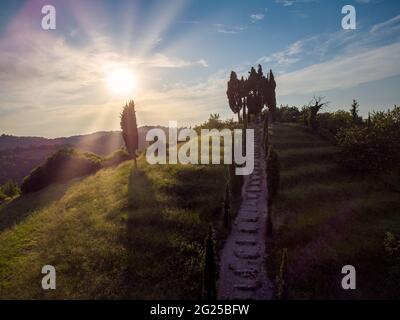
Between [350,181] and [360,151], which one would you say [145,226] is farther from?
[360,151]

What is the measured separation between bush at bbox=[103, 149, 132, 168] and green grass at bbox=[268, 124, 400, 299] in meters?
28.6

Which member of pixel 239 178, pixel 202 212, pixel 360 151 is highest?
pixel 360 151

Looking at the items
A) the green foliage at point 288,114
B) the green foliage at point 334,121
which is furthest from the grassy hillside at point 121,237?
the green foliage at point 288,114

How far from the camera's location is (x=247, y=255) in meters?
23.7

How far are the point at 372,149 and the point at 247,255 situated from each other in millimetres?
23184

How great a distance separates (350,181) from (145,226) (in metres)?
23.1

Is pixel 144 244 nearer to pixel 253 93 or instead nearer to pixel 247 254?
pixel 247 254

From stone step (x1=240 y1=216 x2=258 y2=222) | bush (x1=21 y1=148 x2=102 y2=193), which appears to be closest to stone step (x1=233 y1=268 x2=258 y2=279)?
stone step (x1=240 y1=216 x2=258 y2=222)

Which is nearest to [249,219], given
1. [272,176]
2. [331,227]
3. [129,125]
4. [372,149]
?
[272,176]

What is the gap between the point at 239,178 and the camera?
1334 inches

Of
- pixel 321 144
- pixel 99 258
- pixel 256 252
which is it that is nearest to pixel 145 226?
pixel 99 258

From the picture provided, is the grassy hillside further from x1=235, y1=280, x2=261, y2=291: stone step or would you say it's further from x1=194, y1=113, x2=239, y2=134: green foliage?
x1=194, y1=113, x2=239, y2=134: green foliage

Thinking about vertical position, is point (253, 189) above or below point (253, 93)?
below

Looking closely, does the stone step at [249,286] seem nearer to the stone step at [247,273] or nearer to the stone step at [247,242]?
the stone step at [247,273]
